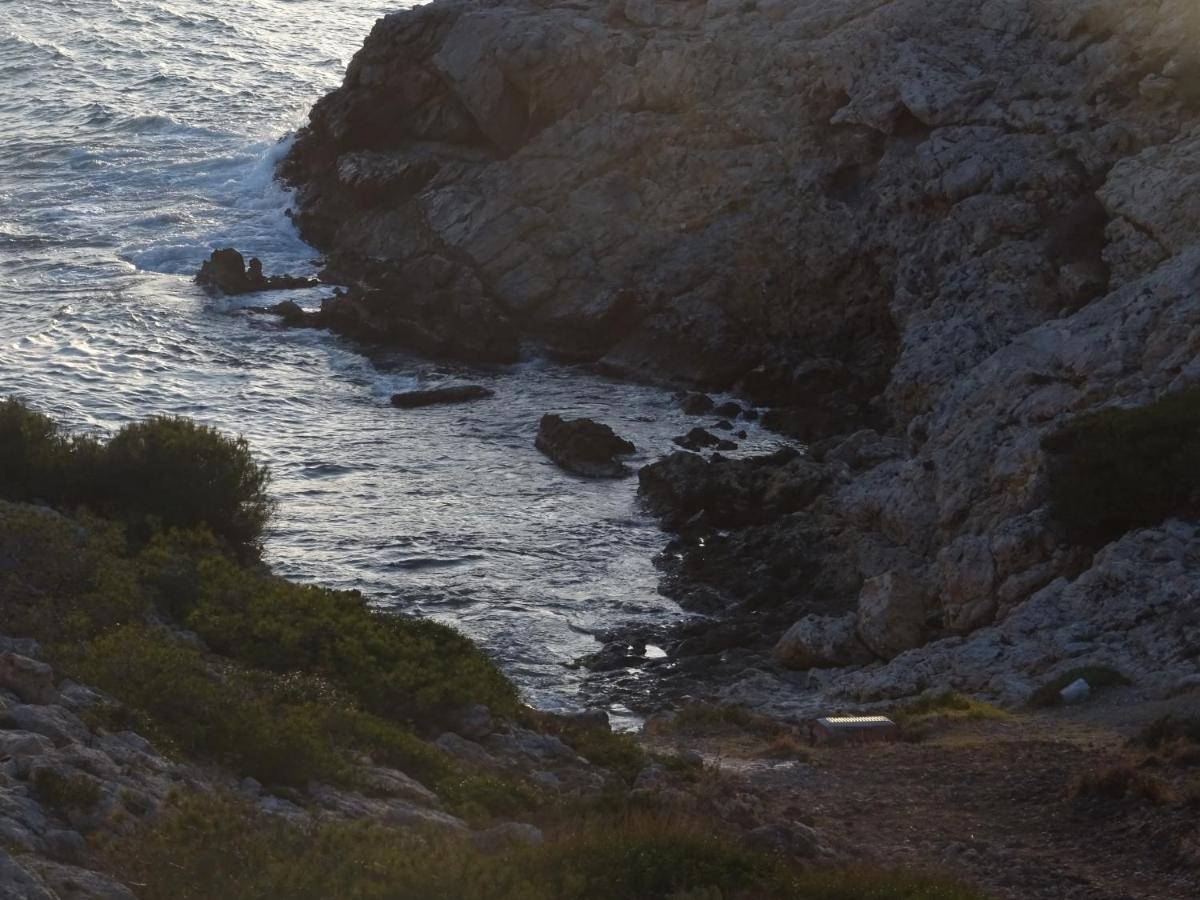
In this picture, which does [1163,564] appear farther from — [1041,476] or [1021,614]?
[1041,476]

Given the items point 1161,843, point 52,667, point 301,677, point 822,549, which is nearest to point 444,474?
point 822,549

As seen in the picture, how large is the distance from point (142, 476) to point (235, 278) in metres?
27.6

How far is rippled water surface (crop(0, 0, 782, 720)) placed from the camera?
3331cm

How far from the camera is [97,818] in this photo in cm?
1301

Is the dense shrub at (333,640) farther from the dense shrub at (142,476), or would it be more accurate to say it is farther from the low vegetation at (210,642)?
the dense shrub at (142,476)

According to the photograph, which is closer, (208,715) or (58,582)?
(208,715)

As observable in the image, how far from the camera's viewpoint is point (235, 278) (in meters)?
54.0

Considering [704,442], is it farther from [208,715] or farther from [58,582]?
[208,715]

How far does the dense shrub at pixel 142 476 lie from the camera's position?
26703 mm

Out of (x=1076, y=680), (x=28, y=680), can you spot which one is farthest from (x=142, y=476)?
(x=1076, y=680)

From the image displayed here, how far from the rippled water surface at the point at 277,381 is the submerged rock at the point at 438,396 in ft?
1.74

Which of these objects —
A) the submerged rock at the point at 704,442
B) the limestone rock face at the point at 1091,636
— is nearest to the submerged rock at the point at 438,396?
the submerged rock at the point at 704,442

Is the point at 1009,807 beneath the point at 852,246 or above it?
beneath

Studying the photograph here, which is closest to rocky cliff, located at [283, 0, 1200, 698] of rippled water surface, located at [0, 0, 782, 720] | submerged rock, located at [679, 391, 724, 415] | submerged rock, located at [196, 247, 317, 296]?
submerged rock, located at [679, 391, 724, 415]
